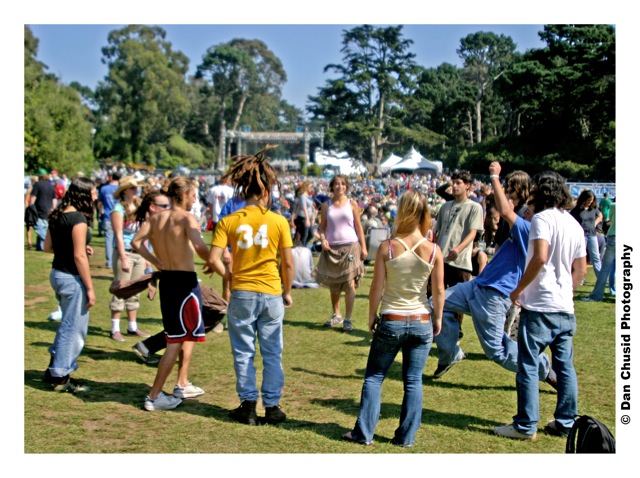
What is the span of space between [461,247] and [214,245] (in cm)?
275

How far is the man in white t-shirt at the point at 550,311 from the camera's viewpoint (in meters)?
4.65

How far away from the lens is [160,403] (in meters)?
5.32

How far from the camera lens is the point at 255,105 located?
3561 inches

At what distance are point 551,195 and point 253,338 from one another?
2361mm

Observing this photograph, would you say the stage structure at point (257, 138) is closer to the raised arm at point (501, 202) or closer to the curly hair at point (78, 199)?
the curly hair at point (78, 199)

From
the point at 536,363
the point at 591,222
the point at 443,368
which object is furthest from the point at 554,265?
the point at 591,222

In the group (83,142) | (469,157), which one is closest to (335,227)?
(83,142)

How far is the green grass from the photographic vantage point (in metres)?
4.60

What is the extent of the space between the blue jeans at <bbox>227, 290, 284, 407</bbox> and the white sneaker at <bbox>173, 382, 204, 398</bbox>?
2.51 feet

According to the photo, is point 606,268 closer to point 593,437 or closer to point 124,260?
point 124,260

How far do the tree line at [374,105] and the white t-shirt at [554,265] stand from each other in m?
31.2

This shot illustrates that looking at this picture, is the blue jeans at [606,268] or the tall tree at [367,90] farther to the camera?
the tall tree at [367,90]

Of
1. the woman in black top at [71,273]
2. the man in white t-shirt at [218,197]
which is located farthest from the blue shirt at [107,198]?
the woman in black top at [71,273]

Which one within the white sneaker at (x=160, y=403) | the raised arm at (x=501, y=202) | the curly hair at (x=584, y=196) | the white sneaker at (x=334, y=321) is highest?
the curly hair at (x=584, y=196)
